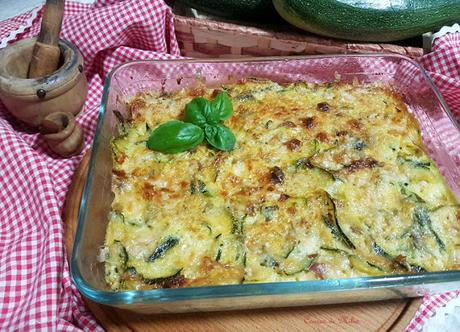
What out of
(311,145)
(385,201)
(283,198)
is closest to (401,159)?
(385,201)

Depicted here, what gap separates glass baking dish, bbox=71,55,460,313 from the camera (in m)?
1.52

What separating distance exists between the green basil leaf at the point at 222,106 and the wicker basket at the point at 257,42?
2.87 feet

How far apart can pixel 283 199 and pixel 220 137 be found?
1.40ft

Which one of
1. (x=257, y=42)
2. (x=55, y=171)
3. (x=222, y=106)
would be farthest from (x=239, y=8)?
(x=55, y=171)

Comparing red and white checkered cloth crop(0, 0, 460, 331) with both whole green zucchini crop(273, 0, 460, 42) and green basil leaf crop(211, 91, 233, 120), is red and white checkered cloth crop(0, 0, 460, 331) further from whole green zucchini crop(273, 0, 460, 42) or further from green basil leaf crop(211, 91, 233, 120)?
green basil leaf crop(211, 91, 233, 120)

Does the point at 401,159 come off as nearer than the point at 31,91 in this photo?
Yes

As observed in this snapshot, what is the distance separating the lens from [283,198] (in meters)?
1.90

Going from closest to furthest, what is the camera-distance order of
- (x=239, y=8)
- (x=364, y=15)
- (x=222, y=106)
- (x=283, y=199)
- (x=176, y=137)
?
(x=283, y=199)
(x=176, y=137)
(x=222, y=106)
(x=364, y=15)
(x=239, y=8)

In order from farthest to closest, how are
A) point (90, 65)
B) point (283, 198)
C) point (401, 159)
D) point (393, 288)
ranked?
point (90, 65) < point (401, 159) < point (283, 198) < point (393, 288)

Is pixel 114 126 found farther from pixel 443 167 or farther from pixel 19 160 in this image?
pixel 443 167

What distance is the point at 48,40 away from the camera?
2.39 m

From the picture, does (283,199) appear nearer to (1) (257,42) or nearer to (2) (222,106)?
(2) (222,106)

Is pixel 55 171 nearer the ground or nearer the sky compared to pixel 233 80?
nearer the ground

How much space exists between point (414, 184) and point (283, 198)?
595 millimetres
